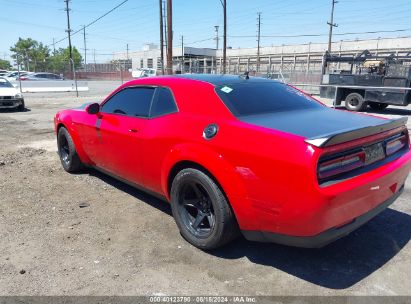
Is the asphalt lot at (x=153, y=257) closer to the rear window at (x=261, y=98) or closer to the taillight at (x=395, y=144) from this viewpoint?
the taillight at (x=395, y=144)

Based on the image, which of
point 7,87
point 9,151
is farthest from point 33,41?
point 9,151

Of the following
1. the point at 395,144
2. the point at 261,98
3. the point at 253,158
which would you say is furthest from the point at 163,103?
the point at 395,144

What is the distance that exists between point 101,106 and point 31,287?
2.54 metres

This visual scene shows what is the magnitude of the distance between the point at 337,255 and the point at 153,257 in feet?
5.38

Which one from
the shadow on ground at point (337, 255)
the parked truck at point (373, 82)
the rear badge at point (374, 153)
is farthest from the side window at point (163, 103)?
the parked truck at point (373, 82)

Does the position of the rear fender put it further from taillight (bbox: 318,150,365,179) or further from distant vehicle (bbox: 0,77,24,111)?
distant vehicle (bbox: 0,77,24,111)

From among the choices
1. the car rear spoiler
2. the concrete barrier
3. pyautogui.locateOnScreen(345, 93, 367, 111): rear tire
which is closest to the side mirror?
the car rear spoiler

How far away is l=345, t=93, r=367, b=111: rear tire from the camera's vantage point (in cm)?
1465

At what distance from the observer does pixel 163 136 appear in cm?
359

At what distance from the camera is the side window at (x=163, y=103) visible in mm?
3724

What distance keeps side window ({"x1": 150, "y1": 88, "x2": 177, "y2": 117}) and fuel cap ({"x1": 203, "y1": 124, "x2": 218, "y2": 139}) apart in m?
0.59

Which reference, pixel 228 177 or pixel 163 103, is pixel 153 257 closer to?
pixel 228 177

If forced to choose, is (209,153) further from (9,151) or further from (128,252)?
(9,151)

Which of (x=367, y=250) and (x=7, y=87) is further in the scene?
(x=7, y=87)
